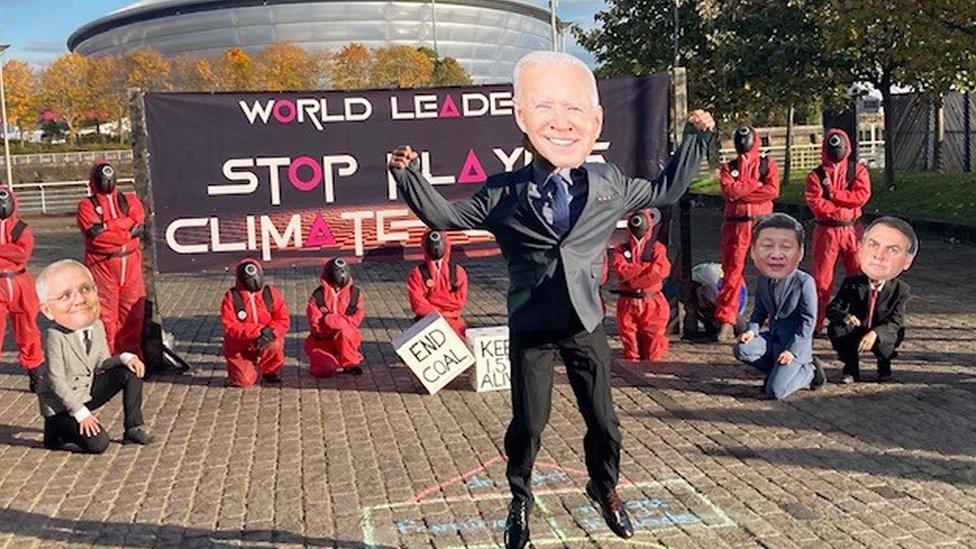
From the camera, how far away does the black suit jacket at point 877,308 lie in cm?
770

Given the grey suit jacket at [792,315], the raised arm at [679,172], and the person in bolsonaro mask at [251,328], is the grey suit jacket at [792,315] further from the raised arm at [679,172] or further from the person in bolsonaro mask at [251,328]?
the person in bolsonaro mask at [251,328]

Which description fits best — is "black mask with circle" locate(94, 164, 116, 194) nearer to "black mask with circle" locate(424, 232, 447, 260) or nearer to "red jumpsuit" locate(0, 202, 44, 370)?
"red jumpsuit" locate(0, 202, 44, 370)

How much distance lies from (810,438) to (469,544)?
268 centimetres

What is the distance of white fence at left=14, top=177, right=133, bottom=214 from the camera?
35.5m

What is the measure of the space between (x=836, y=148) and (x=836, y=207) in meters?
0.54

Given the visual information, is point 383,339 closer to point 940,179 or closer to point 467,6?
point 940,179

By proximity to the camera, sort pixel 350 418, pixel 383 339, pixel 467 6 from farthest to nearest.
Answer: pixel 467 6 → pixel 383 339 → pixel 350 418

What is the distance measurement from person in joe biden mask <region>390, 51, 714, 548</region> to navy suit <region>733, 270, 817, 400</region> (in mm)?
3231

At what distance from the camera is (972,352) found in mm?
8633

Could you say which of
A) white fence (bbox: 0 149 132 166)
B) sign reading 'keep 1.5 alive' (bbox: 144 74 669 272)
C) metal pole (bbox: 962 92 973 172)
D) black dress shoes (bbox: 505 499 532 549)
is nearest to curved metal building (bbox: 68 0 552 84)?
white fence (bbox: 0 149 132 166)

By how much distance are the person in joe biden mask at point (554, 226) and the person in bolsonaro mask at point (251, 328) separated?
4.30 meters

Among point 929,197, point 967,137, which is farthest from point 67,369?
point 967,137

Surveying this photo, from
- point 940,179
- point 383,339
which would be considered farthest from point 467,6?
point 383,339

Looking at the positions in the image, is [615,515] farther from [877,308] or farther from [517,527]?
[877,308]
